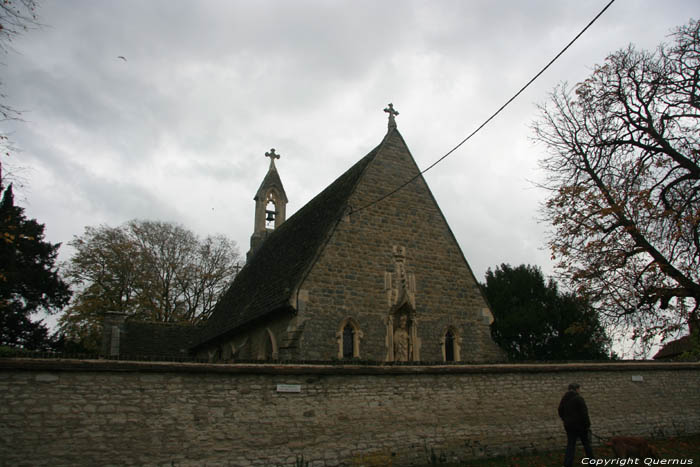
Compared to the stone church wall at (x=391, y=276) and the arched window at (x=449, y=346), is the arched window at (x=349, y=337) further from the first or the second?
the arched window at (x=449, y=346)

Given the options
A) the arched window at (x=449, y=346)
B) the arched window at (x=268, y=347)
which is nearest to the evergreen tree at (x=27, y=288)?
the arched window at (x=268, y=347)

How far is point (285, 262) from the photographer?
1908cm

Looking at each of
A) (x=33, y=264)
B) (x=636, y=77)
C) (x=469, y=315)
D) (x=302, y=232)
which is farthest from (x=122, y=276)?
(x=636, y=77)

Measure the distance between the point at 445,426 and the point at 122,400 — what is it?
661cm

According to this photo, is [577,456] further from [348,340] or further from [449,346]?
[348,340]

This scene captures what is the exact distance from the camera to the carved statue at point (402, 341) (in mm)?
15844

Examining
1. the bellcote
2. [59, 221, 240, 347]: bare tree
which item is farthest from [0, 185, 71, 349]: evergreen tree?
the bellcote

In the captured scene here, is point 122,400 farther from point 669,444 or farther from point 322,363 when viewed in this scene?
point 669,444

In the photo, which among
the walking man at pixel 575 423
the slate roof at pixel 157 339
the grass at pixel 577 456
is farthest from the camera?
the slate roof at pixel 157 339

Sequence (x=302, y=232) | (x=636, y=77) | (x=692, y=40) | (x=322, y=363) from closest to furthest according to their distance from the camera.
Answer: (x=322, y=363) < (x=692, y=40) < (x=636, y=77) < (x=302, y=232)

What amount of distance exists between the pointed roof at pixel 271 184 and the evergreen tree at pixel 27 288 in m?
14.4

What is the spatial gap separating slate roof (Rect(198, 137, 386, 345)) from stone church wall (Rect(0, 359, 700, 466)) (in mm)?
4501

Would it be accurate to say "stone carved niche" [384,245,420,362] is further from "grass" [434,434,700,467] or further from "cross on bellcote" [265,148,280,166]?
"cross on bellcote" [265,148,280,166]

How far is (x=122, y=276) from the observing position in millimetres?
36344
